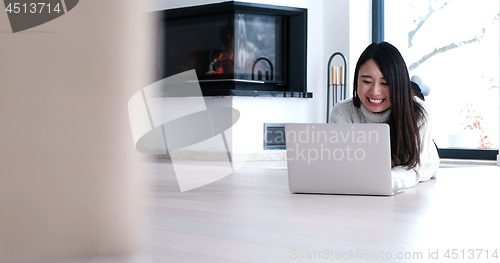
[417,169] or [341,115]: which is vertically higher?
[341,115]

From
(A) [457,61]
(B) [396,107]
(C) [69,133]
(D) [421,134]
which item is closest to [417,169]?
(D) [421,134]

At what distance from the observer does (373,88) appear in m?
2.23

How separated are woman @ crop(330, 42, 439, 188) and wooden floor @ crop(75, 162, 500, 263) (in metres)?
0.13

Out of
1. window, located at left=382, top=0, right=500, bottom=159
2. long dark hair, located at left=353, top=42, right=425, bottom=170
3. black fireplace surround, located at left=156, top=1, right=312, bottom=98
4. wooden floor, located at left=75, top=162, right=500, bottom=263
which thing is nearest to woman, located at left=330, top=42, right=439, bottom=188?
long dark hair, located at left=353, top=42, right=425, bottom=170

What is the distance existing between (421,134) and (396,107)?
0.58 ft

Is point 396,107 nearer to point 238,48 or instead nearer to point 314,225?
point 314,225

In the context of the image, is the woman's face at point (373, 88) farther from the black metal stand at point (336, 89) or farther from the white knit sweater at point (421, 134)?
the black metal stand at point (336, 89)

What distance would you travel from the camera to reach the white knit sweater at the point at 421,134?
225 cm

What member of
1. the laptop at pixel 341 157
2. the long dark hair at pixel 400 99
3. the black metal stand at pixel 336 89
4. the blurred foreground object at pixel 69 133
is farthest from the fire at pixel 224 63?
the blurred foreground object at pixel 69 133

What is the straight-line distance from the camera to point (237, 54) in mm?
4562

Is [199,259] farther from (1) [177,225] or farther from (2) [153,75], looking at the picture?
(2) [153,75]

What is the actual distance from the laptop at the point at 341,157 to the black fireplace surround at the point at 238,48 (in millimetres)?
2441

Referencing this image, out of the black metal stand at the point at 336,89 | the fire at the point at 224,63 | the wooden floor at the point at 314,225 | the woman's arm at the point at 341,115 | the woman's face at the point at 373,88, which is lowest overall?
the wooden floor at the point at 314,225

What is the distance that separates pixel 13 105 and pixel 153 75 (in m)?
4.21
